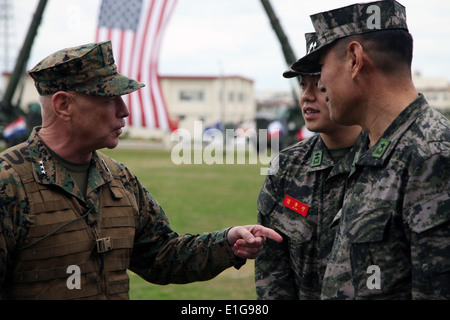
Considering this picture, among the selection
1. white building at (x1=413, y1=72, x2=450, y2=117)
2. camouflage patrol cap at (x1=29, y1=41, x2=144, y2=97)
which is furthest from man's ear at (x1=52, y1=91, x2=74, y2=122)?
white building at (x1=413, y1=72, x2=450, y2=117)

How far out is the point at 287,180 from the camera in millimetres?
3020

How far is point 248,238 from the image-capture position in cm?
260

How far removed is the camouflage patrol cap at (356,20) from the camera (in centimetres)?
210

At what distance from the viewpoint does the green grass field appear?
18.7 feet

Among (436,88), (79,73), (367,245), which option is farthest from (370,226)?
(436,88)

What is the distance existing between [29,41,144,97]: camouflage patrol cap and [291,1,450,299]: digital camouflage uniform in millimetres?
986

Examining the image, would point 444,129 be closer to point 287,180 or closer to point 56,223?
point 287,180

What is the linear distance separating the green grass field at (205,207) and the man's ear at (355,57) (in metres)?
3.73

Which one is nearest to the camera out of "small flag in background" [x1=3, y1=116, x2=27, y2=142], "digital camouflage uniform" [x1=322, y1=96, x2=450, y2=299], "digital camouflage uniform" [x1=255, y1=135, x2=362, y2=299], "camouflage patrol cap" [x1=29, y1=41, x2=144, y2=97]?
"digital camouflage uniform" [x1=322, y1=96, x2=450, y2=299]

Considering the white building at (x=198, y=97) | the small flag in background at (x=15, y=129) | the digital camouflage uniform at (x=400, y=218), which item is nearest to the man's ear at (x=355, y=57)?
the digital camouflage uniform at (x=400, y=218)

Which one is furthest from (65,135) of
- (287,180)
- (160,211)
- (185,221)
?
(185,221)

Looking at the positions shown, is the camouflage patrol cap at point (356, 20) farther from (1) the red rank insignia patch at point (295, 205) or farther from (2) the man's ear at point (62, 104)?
(2) the man's ear at point (62, 104)

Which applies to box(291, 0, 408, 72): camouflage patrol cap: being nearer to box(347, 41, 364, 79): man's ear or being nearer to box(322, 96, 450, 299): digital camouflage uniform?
box(347, 41, 364, 79): man's ear

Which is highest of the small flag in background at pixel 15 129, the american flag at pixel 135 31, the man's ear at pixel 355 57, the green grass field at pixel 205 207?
the american flag at pixel 135 31
